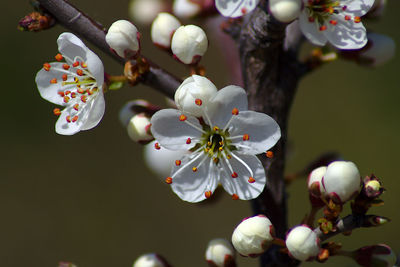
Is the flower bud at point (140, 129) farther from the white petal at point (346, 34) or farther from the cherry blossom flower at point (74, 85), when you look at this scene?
the white petal at point (346, 34)

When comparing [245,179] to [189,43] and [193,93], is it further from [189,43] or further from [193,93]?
[189,43]

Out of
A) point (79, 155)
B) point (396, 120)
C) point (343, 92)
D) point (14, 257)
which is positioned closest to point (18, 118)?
point (79, 155)

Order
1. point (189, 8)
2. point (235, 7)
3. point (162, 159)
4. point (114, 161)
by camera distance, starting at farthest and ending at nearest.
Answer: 1. point (114, 161)
2. point (162, 159)
3. point (189, 8)
4. point (235, 7)

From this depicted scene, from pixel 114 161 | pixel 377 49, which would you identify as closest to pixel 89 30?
pixel 377 49

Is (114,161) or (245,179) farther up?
(245,179)

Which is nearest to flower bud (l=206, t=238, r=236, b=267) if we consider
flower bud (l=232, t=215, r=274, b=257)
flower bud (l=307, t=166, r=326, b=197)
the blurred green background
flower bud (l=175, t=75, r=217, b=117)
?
flower bud (l=232, t=215, r=274, b=257)

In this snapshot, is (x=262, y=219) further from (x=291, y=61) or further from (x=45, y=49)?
(x=45, y=49)

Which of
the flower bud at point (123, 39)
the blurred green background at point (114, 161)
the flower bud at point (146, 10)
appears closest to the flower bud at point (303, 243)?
the flower bud at point (123, 39)
